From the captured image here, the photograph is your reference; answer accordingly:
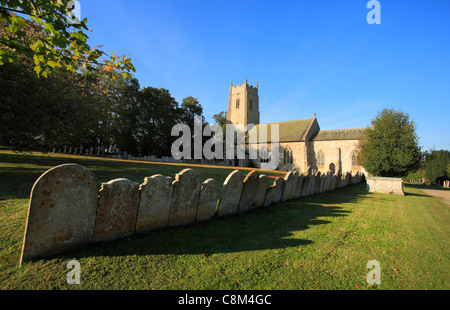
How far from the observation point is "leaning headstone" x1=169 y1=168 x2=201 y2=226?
3877mm

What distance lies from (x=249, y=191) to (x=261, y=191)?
0.63m

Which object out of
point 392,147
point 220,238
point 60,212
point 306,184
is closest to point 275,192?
point 306,184

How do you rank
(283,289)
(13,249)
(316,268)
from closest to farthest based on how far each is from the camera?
(283,289) → (13,249) → (316,268)

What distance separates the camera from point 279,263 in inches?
113

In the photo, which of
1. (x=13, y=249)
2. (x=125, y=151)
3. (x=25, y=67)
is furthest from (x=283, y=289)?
(x=125, y=151)

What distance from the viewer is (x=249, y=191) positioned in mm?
5383

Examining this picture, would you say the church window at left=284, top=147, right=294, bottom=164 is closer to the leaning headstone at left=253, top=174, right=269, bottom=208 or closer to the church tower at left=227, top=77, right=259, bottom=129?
the church tower at left=227, top=77, right=259, bottom=129

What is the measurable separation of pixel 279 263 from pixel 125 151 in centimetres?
2986

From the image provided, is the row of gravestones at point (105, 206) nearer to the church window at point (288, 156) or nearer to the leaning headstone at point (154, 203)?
the leaning headstone at point (154, 203)

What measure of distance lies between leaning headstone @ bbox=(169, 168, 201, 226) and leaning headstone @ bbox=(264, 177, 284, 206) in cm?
283

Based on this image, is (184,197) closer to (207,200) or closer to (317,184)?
(207,200)

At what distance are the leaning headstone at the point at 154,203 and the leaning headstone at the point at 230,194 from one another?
1372 mm
